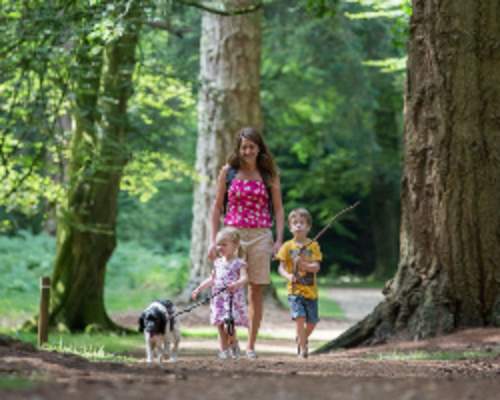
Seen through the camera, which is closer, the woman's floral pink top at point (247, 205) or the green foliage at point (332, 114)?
the woman's floral pink top at point (247, 205)

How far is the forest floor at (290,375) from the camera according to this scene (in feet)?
18.1

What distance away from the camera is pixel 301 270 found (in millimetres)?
9961

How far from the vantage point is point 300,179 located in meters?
42.0

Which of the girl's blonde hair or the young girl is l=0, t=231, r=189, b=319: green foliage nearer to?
the young girl

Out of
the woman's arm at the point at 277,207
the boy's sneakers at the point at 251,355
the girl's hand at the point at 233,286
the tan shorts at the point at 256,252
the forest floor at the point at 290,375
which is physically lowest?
the boy's sneakers at the point at 251,355

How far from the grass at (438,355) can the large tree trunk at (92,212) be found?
6.51m

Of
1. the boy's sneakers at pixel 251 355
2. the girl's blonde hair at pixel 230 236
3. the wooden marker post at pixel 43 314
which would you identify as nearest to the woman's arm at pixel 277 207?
the girl's blonde hair at pixel 230 236

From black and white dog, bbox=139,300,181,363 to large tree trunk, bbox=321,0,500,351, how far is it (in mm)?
2431

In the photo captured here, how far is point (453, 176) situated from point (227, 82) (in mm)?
9755

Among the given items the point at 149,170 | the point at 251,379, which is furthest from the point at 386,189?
the point at 251,379

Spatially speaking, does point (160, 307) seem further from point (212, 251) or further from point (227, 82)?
point (227, 82)

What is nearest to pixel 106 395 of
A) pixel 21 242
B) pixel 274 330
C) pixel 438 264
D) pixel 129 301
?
pixel 438 264

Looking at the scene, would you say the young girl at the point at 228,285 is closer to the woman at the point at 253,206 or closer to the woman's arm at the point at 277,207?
the woman at the point at 253,206

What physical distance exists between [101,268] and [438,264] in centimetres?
680
